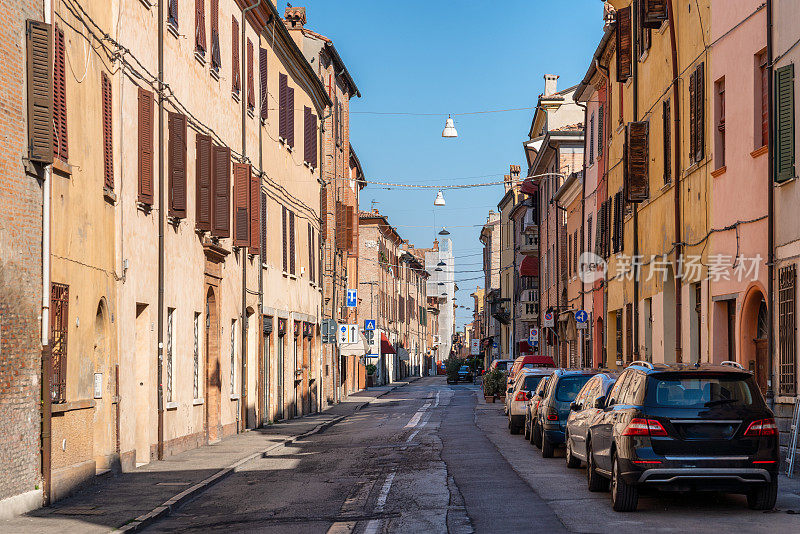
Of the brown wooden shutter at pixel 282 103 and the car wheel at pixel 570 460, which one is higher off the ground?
the brown wooden shutter at pixel 282 103

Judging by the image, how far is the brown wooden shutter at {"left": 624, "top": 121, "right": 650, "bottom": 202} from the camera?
86.5 ft

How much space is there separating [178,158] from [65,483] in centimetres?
815

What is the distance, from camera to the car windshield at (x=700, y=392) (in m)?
11.5

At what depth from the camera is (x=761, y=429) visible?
37.1 ft

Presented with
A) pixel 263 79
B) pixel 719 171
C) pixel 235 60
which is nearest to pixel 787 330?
pixel 719 171

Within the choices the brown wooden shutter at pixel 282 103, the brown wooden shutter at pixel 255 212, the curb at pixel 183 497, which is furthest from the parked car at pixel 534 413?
the brown wooden shutter at pixel 282 103

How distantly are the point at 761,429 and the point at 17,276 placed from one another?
27.2ft

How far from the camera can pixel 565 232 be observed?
149 feet

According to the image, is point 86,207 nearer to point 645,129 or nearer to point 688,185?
point 688,185

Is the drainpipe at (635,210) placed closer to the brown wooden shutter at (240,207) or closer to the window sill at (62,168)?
the brown wooden shutter at (240,207)

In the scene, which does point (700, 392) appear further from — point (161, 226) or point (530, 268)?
point (530, 268)

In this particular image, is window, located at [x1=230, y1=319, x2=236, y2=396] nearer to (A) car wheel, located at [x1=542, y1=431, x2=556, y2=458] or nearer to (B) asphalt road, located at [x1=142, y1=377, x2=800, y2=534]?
(B) asphalt road, located at [x1=142, y1=377, x2=800, y2=534]

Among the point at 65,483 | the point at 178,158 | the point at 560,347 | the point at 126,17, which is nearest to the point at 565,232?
the point at 560,347

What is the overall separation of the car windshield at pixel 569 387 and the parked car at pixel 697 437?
7.99m
